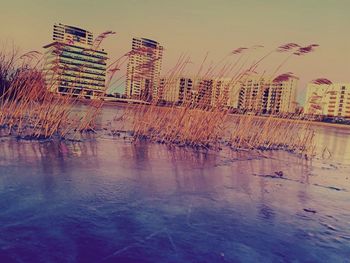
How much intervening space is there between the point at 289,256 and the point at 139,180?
2031 millimetres

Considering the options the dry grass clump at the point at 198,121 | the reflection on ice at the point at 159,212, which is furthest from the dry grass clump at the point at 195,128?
the reflection on ice at the point at 159,212

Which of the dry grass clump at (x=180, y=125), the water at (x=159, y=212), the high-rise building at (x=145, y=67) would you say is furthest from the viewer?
the dry grass clump at (x=180, y=125)

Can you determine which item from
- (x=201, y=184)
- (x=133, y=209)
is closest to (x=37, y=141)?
(x=201, y=184)

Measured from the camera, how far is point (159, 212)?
2652 millimetres

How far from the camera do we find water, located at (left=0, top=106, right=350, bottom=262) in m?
1.95

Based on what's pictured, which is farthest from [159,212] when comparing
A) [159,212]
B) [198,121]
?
[198,121]

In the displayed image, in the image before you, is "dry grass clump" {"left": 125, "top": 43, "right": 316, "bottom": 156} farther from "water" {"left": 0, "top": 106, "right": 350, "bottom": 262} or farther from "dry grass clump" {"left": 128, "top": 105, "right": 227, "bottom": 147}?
"water" {"left": 0, "top": 106, "right": 350, "bottom": 262}

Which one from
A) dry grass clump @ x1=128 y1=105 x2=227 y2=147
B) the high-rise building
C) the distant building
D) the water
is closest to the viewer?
the water

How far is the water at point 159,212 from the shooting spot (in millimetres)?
1945

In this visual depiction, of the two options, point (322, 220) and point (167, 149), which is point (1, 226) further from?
point (167, 149)

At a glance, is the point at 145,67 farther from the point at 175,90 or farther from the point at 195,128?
the point at 195,128

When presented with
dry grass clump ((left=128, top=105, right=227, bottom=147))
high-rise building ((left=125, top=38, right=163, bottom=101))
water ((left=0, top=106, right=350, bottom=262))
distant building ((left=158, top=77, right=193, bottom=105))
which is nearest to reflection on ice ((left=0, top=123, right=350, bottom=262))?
water ((left=0, top=106, right=350, bottom=262))

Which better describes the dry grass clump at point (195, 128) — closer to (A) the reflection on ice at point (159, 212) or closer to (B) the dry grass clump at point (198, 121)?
(B) the dry grass clump at point (198, 121)

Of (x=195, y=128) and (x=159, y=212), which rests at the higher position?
(x=195, y=128)
